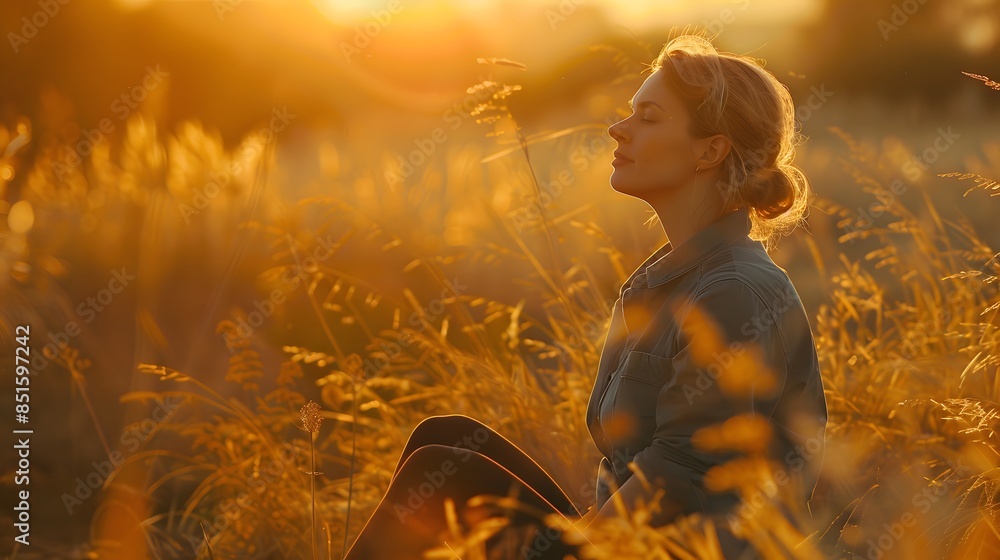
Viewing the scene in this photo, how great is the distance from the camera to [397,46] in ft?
30.4

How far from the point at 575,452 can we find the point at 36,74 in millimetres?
6475

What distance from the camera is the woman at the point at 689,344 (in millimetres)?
1549

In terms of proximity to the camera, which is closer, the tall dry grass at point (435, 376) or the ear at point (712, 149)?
the ear at point (712, 149)

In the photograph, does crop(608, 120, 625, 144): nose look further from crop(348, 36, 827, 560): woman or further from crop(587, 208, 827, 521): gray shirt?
crop(587, 208, 827, 521): gray shirt

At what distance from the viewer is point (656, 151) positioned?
6.10ft

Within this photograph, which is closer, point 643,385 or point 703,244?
point 643,385

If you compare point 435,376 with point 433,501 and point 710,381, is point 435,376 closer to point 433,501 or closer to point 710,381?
point 433,501

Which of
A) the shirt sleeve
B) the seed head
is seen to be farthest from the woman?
the seed head

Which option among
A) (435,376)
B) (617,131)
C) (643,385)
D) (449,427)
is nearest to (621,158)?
(617,131)

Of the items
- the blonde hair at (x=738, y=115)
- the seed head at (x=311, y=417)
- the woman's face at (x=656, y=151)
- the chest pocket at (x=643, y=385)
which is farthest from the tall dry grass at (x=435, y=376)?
the woman's face at (x=656, y=151)

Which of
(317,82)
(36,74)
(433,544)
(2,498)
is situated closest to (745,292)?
(433,544)

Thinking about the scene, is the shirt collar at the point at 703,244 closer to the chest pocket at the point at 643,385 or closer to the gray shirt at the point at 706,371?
the gray shirt at the point at 706,371

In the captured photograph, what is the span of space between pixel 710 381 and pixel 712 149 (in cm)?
53

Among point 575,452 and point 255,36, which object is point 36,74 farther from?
point 575,452
